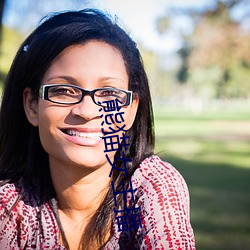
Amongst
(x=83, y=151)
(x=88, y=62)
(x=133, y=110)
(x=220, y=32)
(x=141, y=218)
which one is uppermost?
(x=220, y=32)

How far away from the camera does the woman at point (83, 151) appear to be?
4.01 feet

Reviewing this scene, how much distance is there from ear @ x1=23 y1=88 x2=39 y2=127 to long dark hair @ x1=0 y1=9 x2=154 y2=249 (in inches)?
1.0

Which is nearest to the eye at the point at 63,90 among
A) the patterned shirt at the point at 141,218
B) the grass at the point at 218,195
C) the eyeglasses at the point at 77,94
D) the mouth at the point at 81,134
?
the eyeglasses at the point at 77,94

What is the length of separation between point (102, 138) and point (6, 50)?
14.7m

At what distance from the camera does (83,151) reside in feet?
3.98

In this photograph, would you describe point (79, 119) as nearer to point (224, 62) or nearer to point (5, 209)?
point (5, 209)

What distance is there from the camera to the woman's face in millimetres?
1204

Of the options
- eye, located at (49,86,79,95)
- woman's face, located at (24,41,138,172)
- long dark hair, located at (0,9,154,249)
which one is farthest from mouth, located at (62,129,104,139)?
long dark hair, located at (0,9,154,249)

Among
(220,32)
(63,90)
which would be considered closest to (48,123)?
(63,90)

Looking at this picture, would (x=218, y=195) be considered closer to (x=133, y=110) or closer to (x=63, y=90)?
(x=133, y=110)

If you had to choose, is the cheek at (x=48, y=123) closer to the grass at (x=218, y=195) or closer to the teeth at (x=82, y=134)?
the teeth at (x=82, y=134)

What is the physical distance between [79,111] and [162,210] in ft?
1.24

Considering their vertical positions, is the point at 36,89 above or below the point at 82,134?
above

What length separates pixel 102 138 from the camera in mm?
1237
